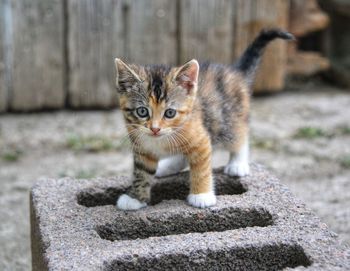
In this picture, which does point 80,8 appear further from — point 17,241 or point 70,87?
point 17,241

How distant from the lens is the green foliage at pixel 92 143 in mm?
5355

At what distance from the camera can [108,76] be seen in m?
5.83

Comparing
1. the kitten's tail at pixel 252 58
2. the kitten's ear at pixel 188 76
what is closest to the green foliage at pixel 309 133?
the kitten's tail at pixel 252 58

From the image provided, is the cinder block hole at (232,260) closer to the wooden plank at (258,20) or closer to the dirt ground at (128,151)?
the dirt ground at (128,151)

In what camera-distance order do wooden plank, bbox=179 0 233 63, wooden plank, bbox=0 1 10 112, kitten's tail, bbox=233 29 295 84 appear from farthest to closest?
wooden plank, bbox=179 0 233 63 → wooden plank, bbox=0 1 10 112 → kitten's tail, bbox=233 29 295 84

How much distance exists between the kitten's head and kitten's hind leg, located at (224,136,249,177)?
1.51 ft

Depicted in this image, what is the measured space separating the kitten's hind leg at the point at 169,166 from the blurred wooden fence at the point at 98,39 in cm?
242

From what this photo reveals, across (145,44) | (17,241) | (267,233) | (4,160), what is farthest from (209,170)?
(145,44)

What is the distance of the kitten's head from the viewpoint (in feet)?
9.85

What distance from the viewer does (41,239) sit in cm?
279

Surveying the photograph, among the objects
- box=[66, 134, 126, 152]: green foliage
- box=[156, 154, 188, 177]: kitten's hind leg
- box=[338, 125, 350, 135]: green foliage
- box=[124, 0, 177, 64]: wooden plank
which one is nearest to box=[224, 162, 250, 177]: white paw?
box=[156, 154, 188, 177]: kitten's hind leg

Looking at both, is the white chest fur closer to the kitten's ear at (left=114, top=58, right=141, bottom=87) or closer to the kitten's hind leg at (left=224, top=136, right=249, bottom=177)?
the kitten's ear at (left=114, top=58, right=141, bottom=87)

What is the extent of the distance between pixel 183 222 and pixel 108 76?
9.93ft

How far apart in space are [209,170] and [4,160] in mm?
2402
